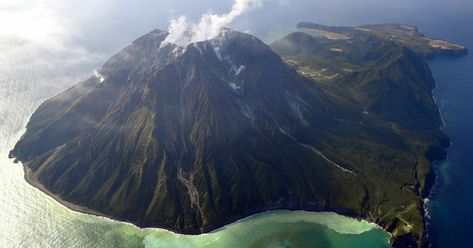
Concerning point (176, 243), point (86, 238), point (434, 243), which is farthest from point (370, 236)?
point (86, 238)

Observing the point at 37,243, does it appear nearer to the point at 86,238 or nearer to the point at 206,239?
the point at 86,238

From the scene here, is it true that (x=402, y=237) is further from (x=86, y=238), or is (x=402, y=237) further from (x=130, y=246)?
(x=86, y=238)

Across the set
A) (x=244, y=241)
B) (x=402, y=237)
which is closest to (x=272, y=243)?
(x=244, y=241)

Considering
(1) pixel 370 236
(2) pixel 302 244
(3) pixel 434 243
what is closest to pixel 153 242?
(2) pixel 302 244

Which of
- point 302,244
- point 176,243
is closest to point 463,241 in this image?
point 302,244

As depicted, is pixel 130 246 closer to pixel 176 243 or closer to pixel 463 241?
pixel 176 243
